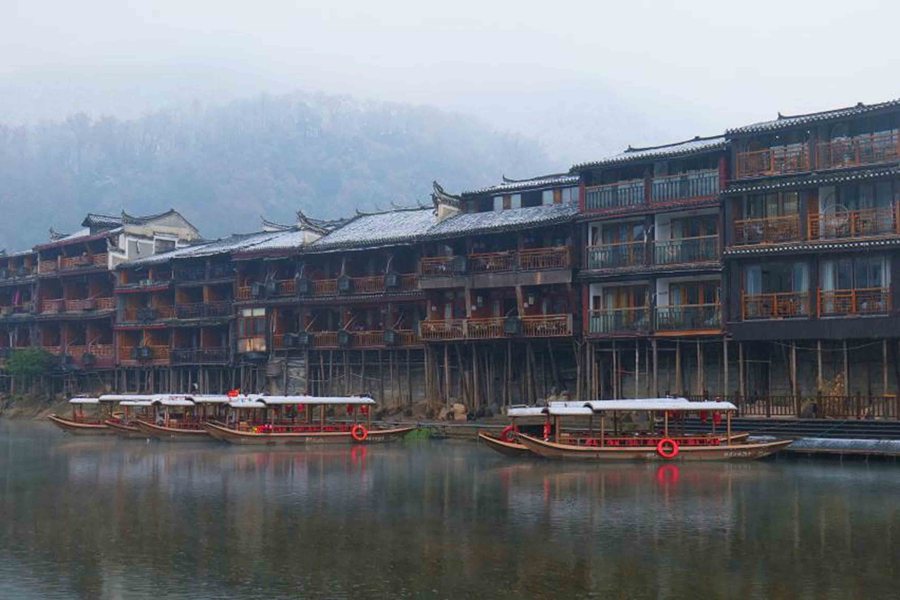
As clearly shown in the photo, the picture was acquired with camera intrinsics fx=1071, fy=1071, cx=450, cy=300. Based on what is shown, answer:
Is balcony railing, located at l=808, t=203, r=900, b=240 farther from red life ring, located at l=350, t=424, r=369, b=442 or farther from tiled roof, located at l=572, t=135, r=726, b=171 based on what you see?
red life ring, located at l=350, t=424, r=369, b=442

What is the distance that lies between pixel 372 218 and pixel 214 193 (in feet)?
436

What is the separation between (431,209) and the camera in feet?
229

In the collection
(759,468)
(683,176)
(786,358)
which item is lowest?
(759,468)

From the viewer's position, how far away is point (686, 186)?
51.1 m

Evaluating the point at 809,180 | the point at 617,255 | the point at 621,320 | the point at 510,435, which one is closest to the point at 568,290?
the point at 617,255

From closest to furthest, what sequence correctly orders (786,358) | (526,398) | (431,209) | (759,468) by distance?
(759,468)
(786,358)
(526,398)
(431,209)

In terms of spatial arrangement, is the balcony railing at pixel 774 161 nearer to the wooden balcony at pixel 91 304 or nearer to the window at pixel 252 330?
the window at pixel 252 330

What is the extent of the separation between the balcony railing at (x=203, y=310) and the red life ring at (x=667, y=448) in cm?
3926

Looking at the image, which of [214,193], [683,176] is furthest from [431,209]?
[214,193]

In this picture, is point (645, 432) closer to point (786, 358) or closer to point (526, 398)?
point (786, 358)

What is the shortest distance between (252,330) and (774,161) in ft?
120

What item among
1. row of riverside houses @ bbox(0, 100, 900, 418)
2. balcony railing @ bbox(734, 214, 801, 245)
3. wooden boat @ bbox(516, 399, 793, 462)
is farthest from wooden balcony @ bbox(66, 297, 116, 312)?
balcony railing @ bbox(734, 214, 801, 245)

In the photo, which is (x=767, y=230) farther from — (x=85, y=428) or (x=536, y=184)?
(x=85, y=428)

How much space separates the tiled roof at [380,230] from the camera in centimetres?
6406
